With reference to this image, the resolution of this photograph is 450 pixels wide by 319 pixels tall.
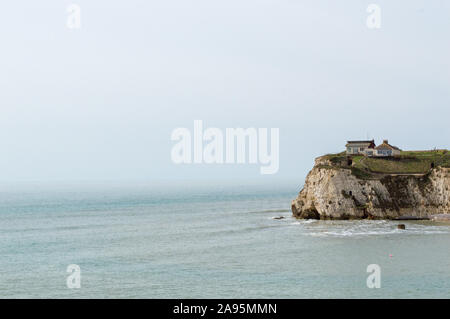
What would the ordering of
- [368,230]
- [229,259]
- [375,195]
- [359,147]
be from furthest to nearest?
[359,147] → [375,195] → [368,230] → [229,259]

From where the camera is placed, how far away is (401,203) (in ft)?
306

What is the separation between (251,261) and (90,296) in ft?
62.2

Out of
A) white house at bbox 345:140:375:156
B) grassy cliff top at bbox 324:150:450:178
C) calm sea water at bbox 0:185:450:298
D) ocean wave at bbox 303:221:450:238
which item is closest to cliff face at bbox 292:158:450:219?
grassy cliff top at bbox 324:150:450:178

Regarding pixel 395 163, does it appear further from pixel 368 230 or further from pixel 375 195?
pixel 368 230

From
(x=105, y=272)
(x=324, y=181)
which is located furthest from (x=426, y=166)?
(x=105, y=272)

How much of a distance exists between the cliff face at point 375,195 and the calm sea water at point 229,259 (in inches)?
180

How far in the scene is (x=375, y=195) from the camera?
92.8 meters

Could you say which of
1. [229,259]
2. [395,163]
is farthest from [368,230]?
[395,163]

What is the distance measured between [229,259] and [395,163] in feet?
204

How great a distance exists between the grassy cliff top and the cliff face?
9.77 feet

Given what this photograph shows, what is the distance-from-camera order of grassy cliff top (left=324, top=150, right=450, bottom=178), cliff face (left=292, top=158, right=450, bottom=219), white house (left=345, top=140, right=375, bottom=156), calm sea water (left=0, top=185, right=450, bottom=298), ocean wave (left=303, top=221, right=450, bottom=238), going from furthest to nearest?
white house (left=345, top=140, right=375, bottom=156), grassy cliff top (left=324, top=150, right=450, bottom=178), cliff face (left=292, top=158, right=450, bottom=219), ocean wave (left=303, top=221, right=450, bottom=238), calm sea water (left=0, top=185, right=450, bottom=298)

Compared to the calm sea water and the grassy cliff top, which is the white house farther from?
the calm sea water

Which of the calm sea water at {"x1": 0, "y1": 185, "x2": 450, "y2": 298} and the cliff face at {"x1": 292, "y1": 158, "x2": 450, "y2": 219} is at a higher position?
the cliff face at {"x1": 292, "y1": 158, "x2": 450, "y2": 219}

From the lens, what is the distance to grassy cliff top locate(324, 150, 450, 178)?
9956 cm
